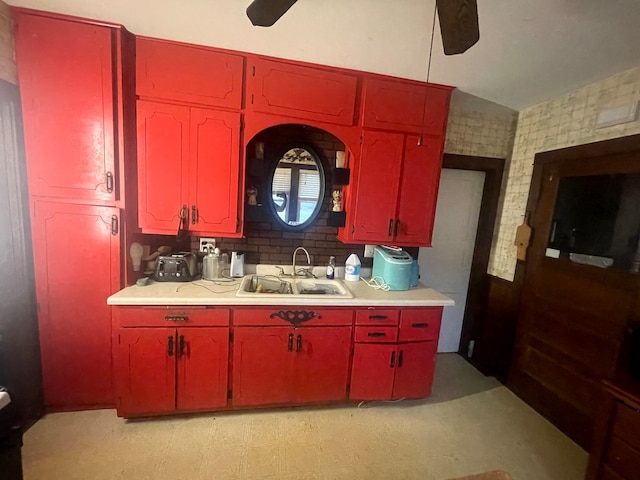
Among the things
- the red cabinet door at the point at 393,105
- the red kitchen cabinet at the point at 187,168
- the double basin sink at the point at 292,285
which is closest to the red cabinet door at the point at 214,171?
the red kitchen cabinet at the point at 187,168

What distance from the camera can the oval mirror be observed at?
2.33m

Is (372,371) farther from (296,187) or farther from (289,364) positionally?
(296,187)

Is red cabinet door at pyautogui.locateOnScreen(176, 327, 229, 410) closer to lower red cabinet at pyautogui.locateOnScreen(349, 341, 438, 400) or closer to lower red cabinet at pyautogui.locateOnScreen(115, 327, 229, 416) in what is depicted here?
lower red cabinet at pyautogui.locateOnScreen(115, 327, 229, 416)

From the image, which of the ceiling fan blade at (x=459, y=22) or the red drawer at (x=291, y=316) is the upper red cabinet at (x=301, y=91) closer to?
the ceiling fan blade at (x=459, y=22)

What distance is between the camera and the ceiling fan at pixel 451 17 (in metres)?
1.01

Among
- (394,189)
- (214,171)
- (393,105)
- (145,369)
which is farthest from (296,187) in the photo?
(145,369)

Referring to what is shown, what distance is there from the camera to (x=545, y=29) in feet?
4.84

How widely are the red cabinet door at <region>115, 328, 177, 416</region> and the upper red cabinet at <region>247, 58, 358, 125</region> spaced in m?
1.70

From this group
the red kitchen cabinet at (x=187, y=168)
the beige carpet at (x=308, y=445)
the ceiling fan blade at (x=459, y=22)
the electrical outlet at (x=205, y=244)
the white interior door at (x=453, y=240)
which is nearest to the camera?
the ceiling fan blade at (x=459, y=22)

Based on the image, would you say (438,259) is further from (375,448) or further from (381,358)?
(375,448)

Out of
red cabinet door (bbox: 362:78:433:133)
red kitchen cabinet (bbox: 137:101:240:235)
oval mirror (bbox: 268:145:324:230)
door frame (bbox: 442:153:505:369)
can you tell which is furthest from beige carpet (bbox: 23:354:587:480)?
red cabinet door (bbox: 362:78:433:133)

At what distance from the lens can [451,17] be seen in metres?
1.04

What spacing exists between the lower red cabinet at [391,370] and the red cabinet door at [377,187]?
0.84 m

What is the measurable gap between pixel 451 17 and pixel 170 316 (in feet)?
6.94
